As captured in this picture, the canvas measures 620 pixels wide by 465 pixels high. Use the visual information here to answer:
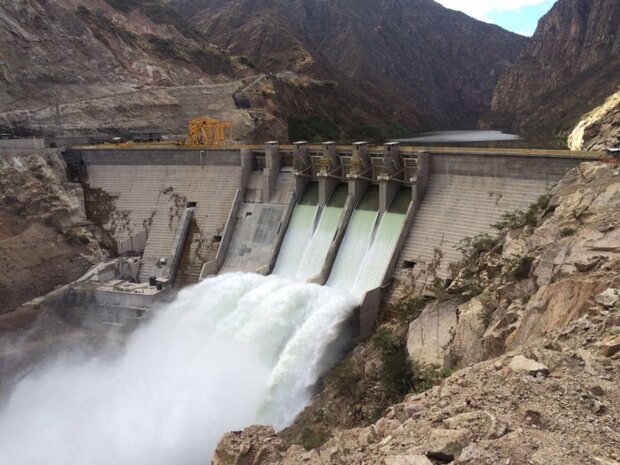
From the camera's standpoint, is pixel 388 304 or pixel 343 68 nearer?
pixel 388 304

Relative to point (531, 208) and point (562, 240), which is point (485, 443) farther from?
point (531, 208)

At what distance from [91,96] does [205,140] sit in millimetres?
16053

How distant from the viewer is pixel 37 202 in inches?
1314

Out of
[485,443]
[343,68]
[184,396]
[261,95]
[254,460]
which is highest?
[343,68]

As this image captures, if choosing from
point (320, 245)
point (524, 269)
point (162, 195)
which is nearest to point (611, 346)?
point (524, 269)

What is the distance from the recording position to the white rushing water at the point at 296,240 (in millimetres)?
29219

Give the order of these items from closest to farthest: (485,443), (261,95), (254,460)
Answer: (485,443), (254,460), (261,95)

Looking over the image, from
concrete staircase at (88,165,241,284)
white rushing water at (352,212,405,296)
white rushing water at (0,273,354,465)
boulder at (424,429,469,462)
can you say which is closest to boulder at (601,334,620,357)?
boulder at (424,429,469,462)

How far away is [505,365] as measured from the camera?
9875 mm

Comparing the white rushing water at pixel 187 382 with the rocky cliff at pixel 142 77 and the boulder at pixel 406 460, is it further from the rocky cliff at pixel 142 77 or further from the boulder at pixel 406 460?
the rocky cliff at pixel 142 77

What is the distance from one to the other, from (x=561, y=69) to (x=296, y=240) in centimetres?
13893

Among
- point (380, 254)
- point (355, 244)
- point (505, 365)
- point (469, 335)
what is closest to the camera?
point (505, 365)

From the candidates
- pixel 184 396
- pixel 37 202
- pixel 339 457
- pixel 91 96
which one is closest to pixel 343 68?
pixel 91 96

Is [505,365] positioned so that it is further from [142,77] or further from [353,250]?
[142,77]
